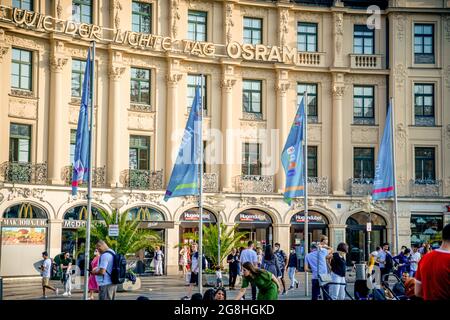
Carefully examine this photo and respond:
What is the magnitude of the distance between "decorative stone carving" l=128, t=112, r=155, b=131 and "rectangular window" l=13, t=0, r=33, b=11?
750 cm

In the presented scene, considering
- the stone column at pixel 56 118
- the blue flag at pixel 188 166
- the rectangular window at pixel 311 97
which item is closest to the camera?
the blue flag at pixel 188 166

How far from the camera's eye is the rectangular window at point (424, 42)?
4756 centimetres

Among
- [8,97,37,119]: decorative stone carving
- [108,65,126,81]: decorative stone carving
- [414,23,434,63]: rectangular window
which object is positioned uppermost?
[414,23,434,63]: rectangular window

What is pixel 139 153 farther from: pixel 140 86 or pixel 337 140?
pixel 337 140

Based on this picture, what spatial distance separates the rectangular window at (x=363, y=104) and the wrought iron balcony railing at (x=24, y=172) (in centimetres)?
1888

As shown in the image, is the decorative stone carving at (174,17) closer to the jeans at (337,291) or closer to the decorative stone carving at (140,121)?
the decorative stone carving at (140,121)

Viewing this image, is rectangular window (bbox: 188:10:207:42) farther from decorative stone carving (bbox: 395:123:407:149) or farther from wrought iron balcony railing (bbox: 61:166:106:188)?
decorative stone carving (bbox: 395:123:407:149)

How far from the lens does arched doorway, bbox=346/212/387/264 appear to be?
46375 mm

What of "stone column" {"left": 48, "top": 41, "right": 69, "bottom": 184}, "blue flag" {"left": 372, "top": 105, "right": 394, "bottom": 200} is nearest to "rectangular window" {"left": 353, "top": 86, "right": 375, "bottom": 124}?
"blue flag" {"left": 372, "top": 105, "right": 394, "bottom": 200}

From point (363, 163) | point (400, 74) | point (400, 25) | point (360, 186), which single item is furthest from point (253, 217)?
point (400, 25)

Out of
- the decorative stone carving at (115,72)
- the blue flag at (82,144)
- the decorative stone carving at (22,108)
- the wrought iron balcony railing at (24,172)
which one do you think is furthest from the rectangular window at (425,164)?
the blue flag at (82,144)

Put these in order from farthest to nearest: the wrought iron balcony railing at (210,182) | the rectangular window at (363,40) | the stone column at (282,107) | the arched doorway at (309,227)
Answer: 1. the rectangular window at (363,40)
2. the stone column at (282,107)
3. the arched doorway at (309,227)
4. the wrought iron balcony railing at (210,182)

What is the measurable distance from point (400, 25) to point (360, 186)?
32.2ft

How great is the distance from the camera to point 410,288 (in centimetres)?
1259
